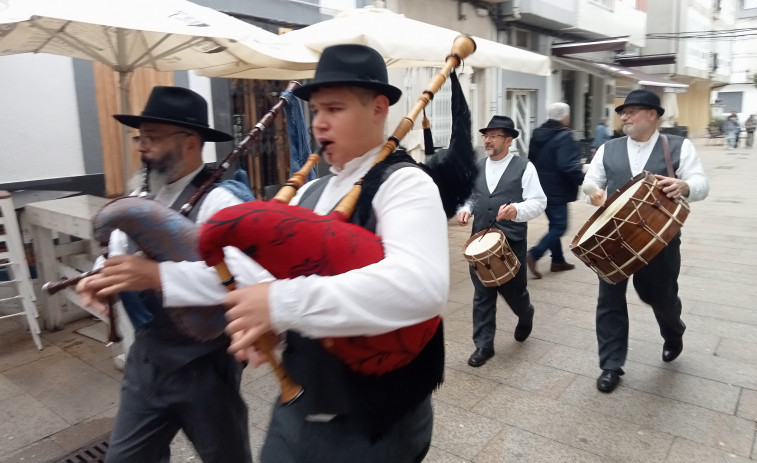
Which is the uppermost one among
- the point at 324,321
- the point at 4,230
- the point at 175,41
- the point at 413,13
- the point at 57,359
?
the point at 413,13

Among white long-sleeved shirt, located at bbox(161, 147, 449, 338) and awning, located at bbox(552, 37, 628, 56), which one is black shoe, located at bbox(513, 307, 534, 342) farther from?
awning, located at bbox(552, 37, 628, 56)

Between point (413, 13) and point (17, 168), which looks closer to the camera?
point (17, 168)

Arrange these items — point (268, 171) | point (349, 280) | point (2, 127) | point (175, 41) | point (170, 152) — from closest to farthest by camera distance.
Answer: point (349, 280), point (170, 152), point (175, 41), point (2, 127), point (268, 171)

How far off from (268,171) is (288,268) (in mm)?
6656

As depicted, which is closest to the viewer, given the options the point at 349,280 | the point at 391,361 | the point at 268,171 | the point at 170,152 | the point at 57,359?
the point at 349,280

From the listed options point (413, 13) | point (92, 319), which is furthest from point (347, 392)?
point (413, 13)

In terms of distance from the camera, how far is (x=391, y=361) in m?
1.30

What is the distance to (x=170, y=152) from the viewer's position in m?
2.14

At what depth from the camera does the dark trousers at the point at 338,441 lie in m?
1.42

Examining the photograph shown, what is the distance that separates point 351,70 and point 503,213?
2.75 m

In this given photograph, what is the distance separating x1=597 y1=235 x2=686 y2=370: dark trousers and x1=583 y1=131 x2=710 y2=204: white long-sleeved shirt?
36cm

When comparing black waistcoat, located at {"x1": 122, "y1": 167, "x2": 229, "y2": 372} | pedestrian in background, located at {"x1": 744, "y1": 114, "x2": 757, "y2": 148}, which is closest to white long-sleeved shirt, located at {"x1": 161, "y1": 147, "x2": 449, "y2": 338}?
black waistcoat, located at {"x1": 122, "y1": 167, "x2": 229, "y2": 372}

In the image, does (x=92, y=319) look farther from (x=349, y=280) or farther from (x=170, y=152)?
(x=349, y=280)

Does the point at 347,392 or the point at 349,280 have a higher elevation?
the point at 349,280
